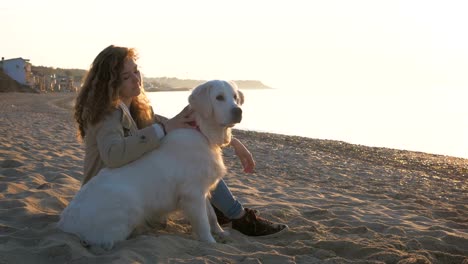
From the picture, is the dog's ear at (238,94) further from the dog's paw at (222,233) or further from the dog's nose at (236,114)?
the dog's paw at (222,233)

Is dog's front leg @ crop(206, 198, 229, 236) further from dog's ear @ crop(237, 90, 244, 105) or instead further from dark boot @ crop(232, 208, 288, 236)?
Result: dog's ear @ crop(237, 90, 244, 105)

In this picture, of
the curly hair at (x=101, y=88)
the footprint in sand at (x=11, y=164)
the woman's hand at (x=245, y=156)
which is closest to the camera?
the curly hair at (x=101, y=88)

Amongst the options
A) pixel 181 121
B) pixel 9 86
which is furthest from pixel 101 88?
pixel 9 86

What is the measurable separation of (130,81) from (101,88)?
0.25 metres

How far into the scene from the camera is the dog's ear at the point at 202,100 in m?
3.60

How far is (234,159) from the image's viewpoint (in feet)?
30.2

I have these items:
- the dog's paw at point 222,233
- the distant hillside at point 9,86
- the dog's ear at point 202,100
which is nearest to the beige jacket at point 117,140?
the dog's ear at point 202,100

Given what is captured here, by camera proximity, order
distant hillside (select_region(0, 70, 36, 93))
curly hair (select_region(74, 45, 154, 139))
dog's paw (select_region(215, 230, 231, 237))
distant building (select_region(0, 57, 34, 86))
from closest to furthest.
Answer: curly hair (select_region(74, 45, 154, 139)), dog's paw (select_region(215, 230, 231, 237)), distant hillside (select_region(0, 70, 36, 93)), distant building (select_region(0, 57, 34, 86))

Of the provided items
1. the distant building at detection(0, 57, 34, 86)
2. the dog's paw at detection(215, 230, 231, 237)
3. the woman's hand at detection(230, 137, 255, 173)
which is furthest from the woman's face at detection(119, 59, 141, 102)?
the distant building at detection(0, 57, 34, 86)

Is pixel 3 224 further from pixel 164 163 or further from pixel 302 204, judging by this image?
pixel 302 204

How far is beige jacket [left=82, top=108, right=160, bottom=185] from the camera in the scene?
11.1 feet

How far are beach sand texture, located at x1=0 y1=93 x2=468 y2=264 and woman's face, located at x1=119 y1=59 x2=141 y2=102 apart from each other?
114 cm

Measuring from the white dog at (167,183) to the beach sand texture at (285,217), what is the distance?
0.13 meters

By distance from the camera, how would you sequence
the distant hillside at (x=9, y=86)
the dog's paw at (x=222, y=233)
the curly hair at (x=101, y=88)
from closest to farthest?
the curly hair at (x=101, y=88), the dog's paw at (x=222, y=233), the distant hillside at (x=9, y=86)
